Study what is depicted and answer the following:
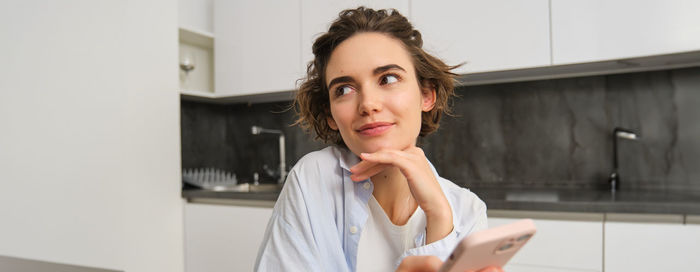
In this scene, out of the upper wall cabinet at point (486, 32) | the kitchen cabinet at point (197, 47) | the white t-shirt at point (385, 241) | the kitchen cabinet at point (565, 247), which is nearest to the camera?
the white t-shirt at point (385, 241)

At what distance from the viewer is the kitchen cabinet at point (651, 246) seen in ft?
4.40

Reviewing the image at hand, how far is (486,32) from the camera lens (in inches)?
71.4

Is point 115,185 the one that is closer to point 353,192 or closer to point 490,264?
point 353,192

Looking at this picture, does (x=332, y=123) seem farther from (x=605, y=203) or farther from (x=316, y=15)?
(x=316, y=15)

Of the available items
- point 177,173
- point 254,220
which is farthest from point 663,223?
point 177,173

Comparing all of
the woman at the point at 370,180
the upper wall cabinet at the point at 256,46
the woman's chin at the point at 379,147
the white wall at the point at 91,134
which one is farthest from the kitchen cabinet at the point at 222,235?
the woman's chin at the point at 379,147

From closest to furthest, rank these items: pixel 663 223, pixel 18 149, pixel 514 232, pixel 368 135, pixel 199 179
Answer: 1. pixel 514 232
2. pixel 368 135
3. pixel 663 223
4. pixel 18 149
5. pixel 199 179

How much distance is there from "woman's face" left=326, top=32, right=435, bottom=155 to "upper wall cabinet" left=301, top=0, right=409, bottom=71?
4.26 ft

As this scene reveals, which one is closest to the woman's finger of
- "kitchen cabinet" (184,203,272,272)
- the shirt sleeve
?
the shirt sleeve

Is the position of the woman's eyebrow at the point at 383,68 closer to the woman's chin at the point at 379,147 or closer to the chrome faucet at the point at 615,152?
the woman's chin at the point at 379,147

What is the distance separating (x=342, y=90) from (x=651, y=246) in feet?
3.99

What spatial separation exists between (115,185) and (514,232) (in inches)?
71.7

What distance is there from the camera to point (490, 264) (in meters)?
0.49

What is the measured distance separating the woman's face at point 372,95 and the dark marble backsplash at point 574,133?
0.79 metres
